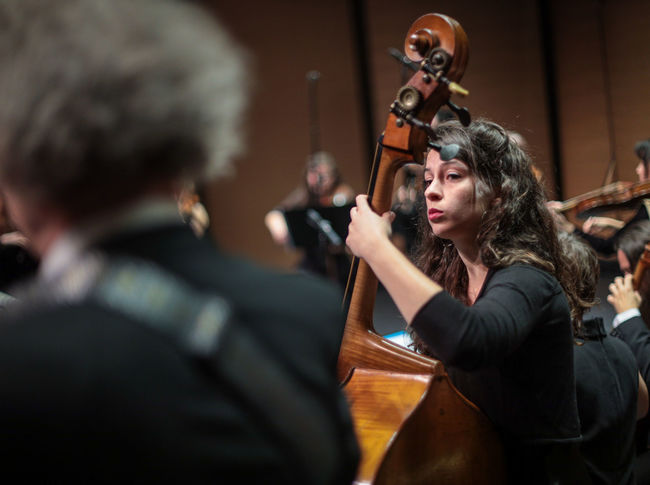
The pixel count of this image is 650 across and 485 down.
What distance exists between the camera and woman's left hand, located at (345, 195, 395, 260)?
1220 mm

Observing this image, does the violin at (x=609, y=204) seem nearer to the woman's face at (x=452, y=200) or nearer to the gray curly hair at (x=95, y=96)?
the woman's face at (x=452, y=200)

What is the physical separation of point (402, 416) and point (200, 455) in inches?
27.8

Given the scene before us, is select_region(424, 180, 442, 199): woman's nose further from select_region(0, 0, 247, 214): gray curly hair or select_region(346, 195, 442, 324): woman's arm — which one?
select_region(0, 0, 247, 214): gray curly hair

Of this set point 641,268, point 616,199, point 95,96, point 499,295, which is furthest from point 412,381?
point 616,199

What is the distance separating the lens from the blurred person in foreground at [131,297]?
1.66 ft

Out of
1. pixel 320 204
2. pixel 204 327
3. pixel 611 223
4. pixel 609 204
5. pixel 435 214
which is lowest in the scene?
pixel 320 204

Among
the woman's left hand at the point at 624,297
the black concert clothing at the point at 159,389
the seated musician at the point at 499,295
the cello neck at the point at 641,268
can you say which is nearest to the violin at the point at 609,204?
the cello neck at the point at 641,268

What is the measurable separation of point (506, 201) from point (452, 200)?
0.13m

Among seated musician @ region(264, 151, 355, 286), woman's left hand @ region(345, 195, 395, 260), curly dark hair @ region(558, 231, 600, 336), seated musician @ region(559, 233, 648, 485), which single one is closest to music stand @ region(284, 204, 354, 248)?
seated musician @ region(264, 151, 355, 286)

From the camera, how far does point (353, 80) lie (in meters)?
6.68

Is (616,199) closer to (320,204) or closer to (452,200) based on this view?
(452,200)

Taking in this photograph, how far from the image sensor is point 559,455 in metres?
1.35

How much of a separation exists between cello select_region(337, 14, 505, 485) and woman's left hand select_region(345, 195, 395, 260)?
0.25 feet

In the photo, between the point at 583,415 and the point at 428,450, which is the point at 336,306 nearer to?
the point at 428,450
